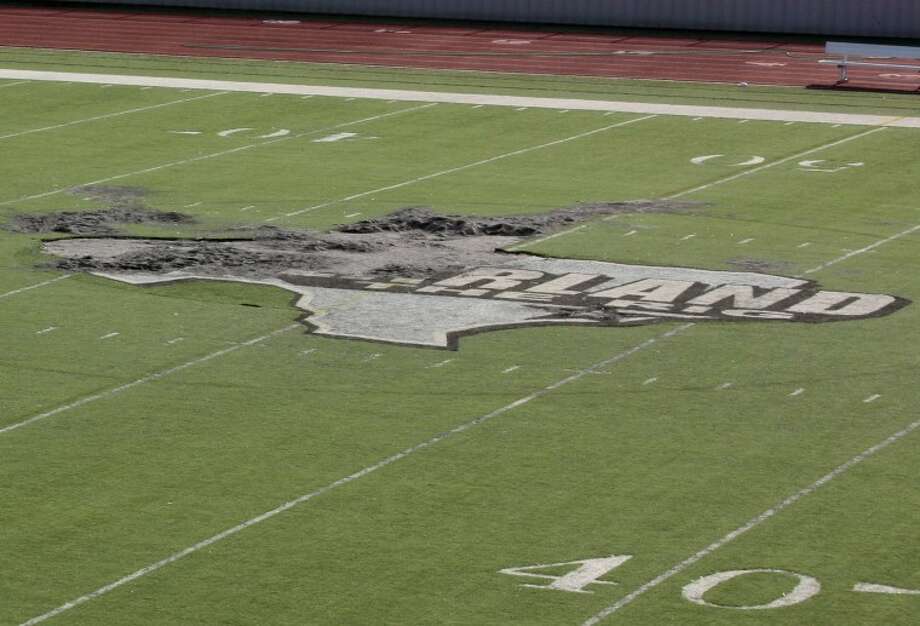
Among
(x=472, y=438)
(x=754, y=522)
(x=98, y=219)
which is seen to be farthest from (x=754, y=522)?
(x=98, y=219)

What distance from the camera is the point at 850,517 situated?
13195 millimetres

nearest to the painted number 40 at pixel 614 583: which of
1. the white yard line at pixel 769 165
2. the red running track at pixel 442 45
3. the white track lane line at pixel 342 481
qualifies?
the white track lane line at pixel 342 481

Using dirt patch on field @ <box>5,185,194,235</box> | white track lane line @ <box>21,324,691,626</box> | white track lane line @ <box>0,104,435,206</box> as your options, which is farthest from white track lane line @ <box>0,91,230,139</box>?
white track lane line @ <box>21,324,691,626</box>

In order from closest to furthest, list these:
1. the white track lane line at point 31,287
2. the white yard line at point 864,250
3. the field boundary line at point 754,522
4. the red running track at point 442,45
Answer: the field boundary line at point 754,522 < the white track lane line at point 31,287 < the white yard line at point 864,250 < the red running track at point 442,45

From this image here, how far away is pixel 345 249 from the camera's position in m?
21.8

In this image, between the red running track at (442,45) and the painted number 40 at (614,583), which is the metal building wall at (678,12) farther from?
the painted number 40 at (614,583)

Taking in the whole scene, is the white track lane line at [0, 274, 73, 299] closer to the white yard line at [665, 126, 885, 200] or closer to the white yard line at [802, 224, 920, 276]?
the white yard line at [802, 224, 920, 276]

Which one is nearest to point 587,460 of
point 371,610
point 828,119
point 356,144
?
point 371,610

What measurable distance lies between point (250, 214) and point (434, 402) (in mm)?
8832

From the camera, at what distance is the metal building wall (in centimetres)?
4250

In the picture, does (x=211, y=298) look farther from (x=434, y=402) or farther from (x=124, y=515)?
(x=124, y=515)

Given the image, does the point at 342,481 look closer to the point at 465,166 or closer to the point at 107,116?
the point at 465,166

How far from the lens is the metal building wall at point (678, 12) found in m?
42.5

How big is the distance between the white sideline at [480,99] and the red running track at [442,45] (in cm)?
394
